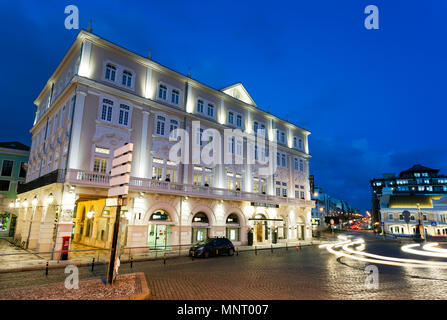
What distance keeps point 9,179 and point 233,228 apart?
116ft

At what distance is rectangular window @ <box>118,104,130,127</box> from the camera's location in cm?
2503

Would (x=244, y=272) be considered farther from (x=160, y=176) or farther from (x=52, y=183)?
(x=52, y=183)

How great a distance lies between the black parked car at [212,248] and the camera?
2098cm

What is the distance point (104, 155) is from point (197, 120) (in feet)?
36.6

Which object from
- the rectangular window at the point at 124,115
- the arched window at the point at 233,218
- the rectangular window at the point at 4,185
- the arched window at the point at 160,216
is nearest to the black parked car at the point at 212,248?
the arched window at the point at 160,216

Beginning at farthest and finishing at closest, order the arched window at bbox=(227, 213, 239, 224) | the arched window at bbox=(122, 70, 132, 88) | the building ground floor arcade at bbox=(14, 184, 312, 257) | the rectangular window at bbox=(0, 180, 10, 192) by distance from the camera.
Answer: the rectangular window at bbox=(0, 180, 10, 192), the arched window at bbox=(227, 213, 239, 224), the arched window at bbox=(122, 70, 132, 88), the building ground floor arcade at bbox=(14, 184, 312, 257)

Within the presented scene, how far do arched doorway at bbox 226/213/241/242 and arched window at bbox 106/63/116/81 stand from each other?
771 inches

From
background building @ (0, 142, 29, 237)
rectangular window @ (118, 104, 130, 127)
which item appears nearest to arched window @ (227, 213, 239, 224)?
rectangular window @ (118, 104, 130, 127)

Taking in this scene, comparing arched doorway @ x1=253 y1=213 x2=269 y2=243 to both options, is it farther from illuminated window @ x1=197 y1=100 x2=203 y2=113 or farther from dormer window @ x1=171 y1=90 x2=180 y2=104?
dormer window @ x1=171 y1=90 x2=180 y2=104

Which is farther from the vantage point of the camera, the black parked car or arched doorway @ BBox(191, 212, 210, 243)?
arched doorway @ BBox(191, 212, 210, 243)

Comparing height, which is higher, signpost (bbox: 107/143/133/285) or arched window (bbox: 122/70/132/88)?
arched window (bbox: 122/70/132/88)

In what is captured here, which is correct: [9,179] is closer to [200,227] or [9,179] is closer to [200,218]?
[200,218]
